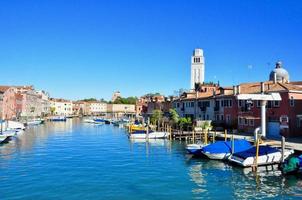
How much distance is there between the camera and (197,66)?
360ft

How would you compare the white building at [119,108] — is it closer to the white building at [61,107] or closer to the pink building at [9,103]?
the white building at [61,107]

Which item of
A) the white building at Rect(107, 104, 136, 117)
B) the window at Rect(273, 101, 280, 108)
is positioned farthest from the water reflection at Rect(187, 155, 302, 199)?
the white building at Rect(107, 104, 136, 117)

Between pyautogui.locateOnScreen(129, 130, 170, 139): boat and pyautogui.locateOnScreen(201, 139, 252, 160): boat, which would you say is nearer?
pyautogui.locateOnScreen(201, 139, 252, 160): boat

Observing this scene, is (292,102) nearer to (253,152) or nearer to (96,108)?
(253,152)

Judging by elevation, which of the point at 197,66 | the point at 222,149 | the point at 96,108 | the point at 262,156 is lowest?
the point at 262,156

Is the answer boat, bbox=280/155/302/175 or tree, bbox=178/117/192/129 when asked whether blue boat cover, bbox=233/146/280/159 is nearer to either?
boat, bbox=280/155/302/175

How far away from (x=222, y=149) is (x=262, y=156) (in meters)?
3.96

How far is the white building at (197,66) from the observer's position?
109000 millimetres

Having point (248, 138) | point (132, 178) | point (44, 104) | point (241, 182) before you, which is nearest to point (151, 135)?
point (248, 138)

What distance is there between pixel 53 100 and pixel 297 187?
527 ft

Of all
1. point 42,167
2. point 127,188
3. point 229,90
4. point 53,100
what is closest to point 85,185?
point 127,188

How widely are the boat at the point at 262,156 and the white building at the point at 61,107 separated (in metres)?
147

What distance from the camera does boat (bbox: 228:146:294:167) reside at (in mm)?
26484

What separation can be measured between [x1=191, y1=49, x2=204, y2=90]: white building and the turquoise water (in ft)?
252
